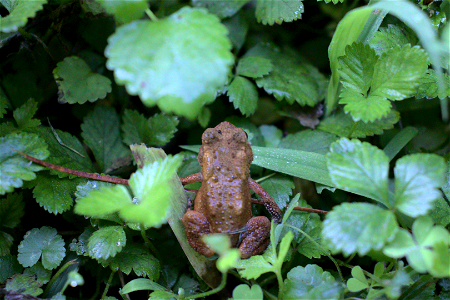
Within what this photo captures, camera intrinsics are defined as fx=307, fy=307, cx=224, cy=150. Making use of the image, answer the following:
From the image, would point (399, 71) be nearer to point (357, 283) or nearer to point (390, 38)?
point (390, 38)

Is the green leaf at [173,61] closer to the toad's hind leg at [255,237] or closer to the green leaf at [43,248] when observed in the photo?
the toad's hind leg at [255,237]

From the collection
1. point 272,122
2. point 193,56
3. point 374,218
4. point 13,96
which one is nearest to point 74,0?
point 13,96

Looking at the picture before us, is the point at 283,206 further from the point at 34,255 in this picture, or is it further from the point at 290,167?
the point at 34,255

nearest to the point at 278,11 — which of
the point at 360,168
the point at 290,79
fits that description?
the point at 290,79

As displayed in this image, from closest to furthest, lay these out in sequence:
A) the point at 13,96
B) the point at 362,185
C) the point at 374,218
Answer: the point at 374,218
the point at 362,185
the point at 13,96

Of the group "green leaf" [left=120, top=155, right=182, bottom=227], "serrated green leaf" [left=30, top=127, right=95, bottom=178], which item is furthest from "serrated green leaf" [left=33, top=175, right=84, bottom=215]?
"green leaf" [left=120, top=155, right=182, bottom=227]

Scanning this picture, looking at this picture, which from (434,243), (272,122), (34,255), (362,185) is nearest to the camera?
(434,243)

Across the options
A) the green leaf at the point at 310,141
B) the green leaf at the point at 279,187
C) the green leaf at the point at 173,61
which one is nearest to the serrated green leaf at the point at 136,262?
the green leaf at the point at 279,187
